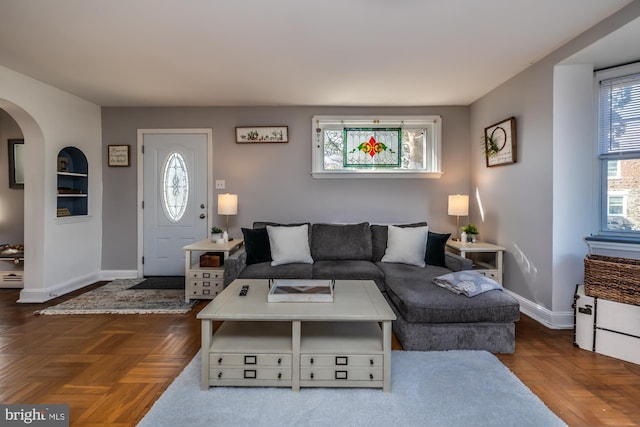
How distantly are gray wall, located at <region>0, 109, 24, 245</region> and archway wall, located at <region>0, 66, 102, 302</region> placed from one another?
3.27 feet

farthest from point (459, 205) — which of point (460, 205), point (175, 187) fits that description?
point (175, 187)

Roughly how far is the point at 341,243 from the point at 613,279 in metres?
2.34

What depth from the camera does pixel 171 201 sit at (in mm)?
4426

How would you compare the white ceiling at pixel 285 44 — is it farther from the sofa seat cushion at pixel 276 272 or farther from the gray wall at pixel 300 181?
the sofa seat cushion at pixel 276 272

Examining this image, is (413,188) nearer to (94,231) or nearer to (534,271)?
(534,271)

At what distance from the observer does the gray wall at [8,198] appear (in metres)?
4.25

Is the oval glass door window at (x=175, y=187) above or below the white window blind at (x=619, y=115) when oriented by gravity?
below

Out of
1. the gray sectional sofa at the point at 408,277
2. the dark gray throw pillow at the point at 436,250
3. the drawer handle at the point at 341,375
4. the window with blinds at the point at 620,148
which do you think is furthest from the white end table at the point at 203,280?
the window with blinds at the point at 620,148

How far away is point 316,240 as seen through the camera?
377cm

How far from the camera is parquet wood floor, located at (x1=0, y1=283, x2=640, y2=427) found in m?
1.75

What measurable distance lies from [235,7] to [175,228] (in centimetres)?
312

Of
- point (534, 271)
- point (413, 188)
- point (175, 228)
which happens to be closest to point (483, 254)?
point (534, 271)

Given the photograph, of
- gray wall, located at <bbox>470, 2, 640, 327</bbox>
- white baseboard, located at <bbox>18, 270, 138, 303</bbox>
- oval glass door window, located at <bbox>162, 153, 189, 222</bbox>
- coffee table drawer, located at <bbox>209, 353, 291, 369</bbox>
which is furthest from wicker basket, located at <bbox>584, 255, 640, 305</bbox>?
white baseboard, located at <bbox>18, 270, 138, 303</bbox>

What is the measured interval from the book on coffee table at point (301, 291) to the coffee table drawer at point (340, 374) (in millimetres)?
414
